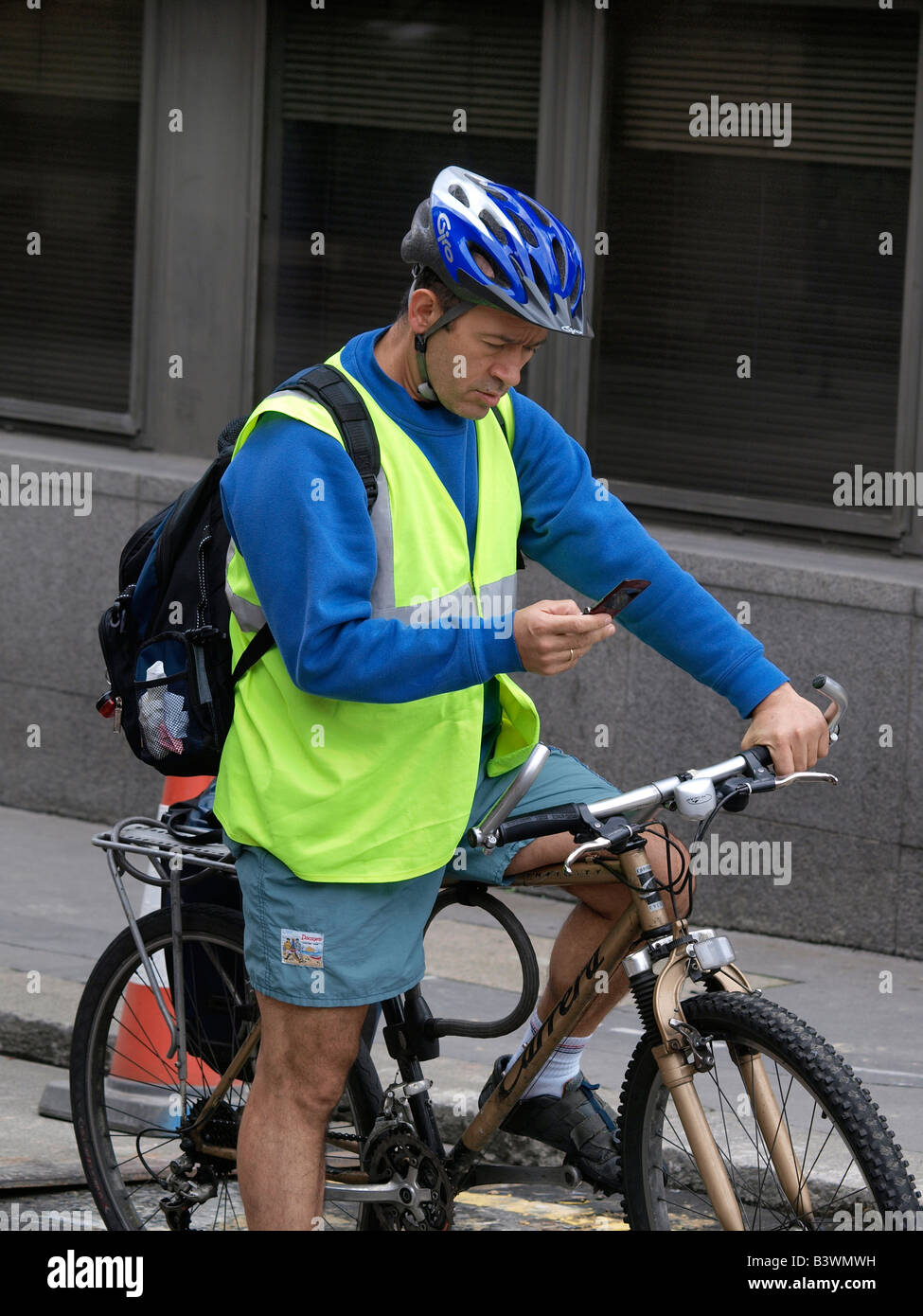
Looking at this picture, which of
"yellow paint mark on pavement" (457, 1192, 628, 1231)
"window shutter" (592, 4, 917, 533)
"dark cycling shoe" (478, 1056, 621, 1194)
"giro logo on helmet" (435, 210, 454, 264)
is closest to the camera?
"giro logo on helmet" (435, 210, 454, 264)

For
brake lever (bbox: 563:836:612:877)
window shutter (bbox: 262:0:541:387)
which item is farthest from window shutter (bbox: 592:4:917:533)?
brake lever (bbox: 563:836:612:877)

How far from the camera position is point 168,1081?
175 inches

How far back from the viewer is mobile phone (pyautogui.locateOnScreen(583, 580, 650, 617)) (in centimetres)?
300

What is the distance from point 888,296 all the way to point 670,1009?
422 cm

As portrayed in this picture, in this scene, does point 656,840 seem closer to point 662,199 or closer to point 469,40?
point 662,199

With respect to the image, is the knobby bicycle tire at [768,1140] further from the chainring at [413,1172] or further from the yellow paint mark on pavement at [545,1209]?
the yellow paint mark on pavement at [545,1209]

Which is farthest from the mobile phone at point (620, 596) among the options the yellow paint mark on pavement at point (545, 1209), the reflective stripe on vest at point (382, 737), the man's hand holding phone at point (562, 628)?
the yellow paint mark on pavement at point (545, 1209)

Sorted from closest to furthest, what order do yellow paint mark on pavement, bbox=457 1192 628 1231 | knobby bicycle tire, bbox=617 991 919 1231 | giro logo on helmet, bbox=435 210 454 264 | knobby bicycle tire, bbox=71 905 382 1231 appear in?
knobby bicycle tire, bbox=617 991 919 1231
giro logo on helmet, bbox=435 210 454 264
knobby bicycle tire, bbox=71 905 382 1231
yellow paint mark on pavement, bbox=457 1192 628 1231

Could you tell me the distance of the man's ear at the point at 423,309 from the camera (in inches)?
133

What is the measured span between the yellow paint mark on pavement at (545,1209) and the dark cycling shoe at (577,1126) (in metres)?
0.84

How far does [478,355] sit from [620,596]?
0.57 metres

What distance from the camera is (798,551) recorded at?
720 cm

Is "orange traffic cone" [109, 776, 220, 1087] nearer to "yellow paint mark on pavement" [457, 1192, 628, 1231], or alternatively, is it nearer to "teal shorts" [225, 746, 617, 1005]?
"teal shorts" [225, 746, 617, 1005]

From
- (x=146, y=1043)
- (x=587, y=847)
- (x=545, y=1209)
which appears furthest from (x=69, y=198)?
(x=587, y=847)
